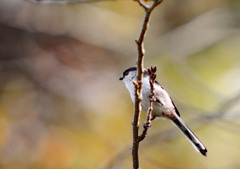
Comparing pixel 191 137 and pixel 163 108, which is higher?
pixel 163 108

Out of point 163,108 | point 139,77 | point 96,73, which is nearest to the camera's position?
point 139,77

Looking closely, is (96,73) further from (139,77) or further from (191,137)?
(139,77)

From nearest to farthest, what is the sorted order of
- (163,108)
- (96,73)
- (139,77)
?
(139,77)
(163,108)
(96,73)

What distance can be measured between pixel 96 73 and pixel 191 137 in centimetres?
592

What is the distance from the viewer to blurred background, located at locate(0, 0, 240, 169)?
7.29m

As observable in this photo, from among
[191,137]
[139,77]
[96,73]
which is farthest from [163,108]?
[96,73]

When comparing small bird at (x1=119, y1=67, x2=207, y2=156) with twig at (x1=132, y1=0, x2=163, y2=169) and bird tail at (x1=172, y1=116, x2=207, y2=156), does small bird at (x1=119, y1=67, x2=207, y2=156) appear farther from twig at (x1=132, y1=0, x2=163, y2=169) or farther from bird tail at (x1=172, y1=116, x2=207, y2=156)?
twig at (x1=132, y1=0, x2=163, y2=169)

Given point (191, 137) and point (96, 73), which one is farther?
point (96, 73)

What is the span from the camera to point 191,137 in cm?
341

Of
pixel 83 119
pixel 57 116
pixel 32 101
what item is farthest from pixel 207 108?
pixel 32 101

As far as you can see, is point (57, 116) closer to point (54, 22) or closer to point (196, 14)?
point (54, 22)

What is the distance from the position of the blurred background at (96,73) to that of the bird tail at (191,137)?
3257mm

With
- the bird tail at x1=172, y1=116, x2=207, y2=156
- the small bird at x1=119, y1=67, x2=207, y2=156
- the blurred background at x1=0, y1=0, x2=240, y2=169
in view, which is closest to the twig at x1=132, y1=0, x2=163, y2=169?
the small bird at x1=119, y1=67, x2=207, y2=156

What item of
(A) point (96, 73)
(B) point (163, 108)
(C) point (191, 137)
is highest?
(A) point (96, 73)
